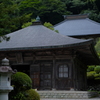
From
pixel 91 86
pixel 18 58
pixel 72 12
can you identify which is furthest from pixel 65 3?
pixel 18 58

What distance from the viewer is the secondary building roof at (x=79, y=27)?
37688mm

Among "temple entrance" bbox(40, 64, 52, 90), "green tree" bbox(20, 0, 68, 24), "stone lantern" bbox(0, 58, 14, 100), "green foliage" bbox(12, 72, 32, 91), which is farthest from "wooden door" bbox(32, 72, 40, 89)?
"green tree" bbox(20, 0, 68, 24)

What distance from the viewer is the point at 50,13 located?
174ft

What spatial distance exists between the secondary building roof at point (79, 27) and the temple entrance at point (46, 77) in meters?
20.9

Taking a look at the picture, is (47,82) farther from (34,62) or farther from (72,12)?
(72,12)

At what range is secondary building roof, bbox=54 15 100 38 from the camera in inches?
1484

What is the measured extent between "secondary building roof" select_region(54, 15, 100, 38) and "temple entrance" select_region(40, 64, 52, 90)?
68.4 feet

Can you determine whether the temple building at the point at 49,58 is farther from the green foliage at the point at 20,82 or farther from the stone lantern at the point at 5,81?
the stone lantern at the point at 5,81

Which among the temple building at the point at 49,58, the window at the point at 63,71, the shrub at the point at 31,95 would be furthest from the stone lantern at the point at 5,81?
the window at the point at 63,71

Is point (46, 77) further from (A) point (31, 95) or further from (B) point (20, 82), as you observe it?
(B) point (20, 82)

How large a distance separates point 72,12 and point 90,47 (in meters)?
42.3

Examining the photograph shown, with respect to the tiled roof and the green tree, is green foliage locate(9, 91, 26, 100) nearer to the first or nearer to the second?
the tiled roof

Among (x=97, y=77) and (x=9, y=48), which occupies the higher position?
(x=9, y=48)

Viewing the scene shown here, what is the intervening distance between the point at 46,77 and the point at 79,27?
2545 centimetres
